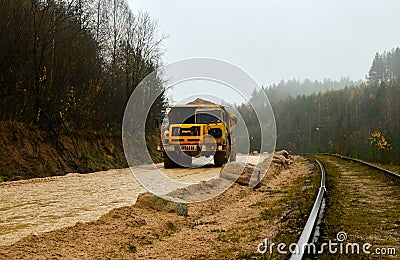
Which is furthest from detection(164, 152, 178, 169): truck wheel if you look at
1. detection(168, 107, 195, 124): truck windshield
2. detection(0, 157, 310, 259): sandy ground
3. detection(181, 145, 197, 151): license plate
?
detection(0, 157, 310, 259): sandy ground

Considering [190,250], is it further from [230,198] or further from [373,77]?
[373,77]

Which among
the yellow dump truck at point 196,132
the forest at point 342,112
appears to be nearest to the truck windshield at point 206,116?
the yellow dump truck at point 196,132

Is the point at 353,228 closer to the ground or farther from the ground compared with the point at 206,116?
closer to the ground

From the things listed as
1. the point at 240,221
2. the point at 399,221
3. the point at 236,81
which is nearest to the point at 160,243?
the point at 240,221

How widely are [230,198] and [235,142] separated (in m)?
11.9

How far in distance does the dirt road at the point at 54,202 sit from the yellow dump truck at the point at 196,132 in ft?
15.4

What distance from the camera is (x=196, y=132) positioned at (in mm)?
16703

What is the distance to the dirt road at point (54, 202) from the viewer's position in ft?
20.0

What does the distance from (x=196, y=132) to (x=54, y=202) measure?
29.4ft

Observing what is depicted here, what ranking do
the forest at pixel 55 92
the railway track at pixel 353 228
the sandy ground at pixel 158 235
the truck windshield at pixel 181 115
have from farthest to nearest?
the truck windshield at pixel 181 115, the forest at pixel 55 92, the sandy ground at pixel 158 235, the railway track at pixel 353 228

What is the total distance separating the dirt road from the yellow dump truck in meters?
4.69

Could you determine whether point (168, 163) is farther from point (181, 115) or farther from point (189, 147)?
point (181, 115)

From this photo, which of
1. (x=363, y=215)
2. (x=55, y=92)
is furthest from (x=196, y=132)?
(x=363, y=215)

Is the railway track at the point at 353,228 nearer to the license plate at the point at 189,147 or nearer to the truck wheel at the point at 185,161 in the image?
the license plate at the point at 189,147
